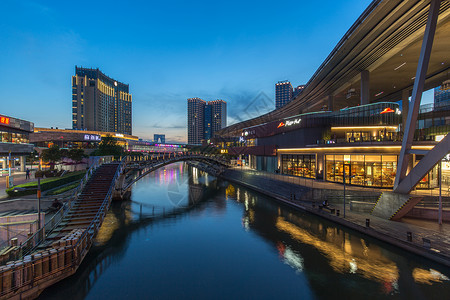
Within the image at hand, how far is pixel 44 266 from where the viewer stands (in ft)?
36.7

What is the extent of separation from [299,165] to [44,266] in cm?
3987

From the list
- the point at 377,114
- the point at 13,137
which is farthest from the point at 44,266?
the point at 13,137

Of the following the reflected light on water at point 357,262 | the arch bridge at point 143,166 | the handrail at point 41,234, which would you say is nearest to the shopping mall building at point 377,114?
the reflected light on water at point 357,262

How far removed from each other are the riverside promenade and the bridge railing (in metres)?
22.6

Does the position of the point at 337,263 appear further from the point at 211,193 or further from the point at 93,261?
the point at 211,193

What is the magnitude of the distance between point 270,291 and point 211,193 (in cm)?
2915

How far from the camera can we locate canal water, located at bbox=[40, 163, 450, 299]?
1159 centimetres

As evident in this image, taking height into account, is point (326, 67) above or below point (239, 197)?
above

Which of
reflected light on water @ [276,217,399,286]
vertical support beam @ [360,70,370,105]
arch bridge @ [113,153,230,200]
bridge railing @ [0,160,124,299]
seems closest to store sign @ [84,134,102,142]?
arch bridge @ [113,153,230,200]

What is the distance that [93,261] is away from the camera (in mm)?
15062

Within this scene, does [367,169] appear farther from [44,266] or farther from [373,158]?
[44,266]

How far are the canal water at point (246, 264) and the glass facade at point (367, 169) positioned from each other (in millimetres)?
12937

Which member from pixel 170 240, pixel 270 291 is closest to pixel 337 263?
pixel 270 291

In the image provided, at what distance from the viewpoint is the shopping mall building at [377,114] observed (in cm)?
2028
